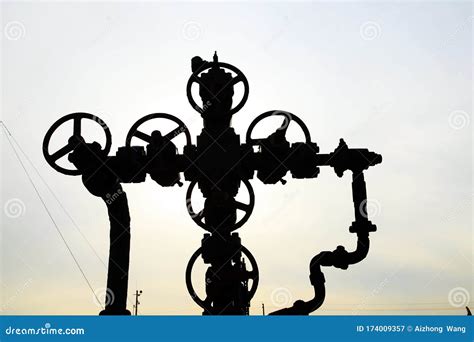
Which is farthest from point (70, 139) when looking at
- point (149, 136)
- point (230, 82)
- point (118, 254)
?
point (230, 82)

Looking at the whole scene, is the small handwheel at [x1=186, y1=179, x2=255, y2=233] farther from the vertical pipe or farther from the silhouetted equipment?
the vertical pipe

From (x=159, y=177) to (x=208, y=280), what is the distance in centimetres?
114

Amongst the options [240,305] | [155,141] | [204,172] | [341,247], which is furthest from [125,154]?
[341,247]

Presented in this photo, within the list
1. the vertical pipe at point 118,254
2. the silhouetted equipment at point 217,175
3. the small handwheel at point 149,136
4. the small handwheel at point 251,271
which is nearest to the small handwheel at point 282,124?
the silhouetted equipment at point 217,175

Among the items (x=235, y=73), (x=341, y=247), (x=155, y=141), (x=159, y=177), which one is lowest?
(x=341, y=247)

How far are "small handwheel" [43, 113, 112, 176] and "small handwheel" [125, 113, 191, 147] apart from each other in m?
0.24

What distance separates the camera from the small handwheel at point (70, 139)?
14.9 ft

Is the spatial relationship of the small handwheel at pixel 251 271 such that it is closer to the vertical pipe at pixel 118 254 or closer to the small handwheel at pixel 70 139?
the vertical pipe at pixel 118 254

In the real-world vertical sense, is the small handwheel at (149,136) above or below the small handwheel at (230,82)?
below

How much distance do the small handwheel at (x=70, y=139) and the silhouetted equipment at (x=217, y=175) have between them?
10mm

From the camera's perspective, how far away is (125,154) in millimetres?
→ 4492

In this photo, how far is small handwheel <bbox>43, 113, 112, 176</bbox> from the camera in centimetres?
453

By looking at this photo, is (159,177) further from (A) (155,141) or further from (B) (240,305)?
(B) (240,305)

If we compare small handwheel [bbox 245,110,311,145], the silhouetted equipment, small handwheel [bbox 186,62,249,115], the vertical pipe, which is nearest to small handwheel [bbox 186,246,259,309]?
the silhouetted equipment
